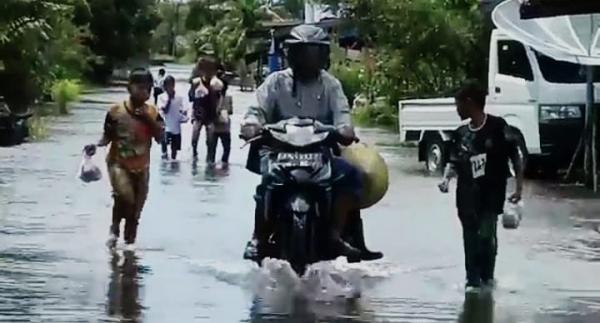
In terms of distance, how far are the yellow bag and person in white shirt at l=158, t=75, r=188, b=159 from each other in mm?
13128

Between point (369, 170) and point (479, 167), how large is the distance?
0.98 meters

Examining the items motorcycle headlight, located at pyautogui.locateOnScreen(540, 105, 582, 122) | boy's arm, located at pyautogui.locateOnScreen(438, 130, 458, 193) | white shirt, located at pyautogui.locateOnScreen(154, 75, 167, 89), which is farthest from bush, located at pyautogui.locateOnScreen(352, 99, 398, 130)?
boy's arm, located at pyautogui.locateOnScreen(438, 130, 458, 193)

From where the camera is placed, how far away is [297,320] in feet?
32.2

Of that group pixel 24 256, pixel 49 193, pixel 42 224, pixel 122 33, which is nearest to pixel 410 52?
pixel 49 193

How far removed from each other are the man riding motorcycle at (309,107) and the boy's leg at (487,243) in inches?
34.5

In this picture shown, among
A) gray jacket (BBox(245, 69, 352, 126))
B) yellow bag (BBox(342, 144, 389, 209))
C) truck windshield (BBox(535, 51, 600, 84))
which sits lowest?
truck windshield (BBox(535, 51, 600, 84))

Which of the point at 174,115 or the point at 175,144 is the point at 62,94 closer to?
the point at 175,144

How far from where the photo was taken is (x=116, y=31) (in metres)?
72.7

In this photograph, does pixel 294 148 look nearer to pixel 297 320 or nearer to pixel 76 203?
pixel 297 320

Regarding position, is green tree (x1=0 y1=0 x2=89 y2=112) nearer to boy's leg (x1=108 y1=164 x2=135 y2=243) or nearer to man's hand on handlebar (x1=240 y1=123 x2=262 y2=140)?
boy's leg (x1=108 y1=164 x2=135 y2=243)

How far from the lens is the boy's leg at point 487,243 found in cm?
1090

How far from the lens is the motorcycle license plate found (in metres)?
10.9

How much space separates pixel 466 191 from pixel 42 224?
19.4ft

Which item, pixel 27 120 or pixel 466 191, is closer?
pixel 466 191
